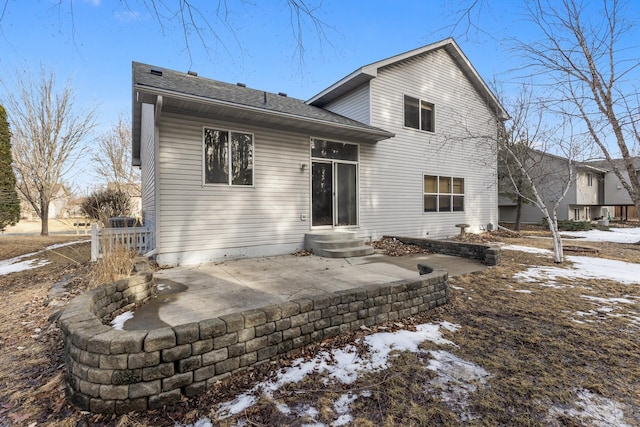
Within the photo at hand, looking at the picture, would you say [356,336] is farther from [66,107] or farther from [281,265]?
[66,107]

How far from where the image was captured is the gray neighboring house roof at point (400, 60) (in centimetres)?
884

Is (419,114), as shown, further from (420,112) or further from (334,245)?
(334,245)

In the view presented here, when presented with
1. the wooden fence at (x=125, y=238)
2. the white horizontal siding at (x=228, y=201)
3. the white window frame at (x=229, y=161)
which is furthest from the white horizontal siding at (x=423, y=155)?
the wooden fence at (x=125, y=238)

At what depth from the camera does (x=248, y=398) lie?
2.20 meters

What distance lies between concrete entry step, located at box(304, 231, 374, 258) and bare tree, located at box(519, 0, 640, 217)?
4.89m

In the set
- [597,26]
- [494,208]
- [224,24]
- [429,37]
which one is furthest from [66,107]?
[494,208]

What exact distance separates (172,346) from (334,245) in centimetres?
512

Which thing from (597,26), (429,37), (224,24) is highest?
(597,26)

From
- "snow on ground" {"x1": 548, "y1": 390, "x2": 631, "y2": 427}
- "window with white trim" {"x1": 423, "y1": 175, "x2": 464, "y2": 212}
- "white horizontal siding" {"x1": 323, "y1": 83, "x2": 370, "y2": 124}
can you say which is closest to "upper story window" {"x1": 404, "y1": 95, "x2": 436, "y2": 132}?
"white horizontal siding" {"x1": 323, "y1": 83, "x2": 370, "y2": 124}

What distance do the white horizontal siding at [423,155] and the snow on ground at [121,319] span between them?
639 centimetres

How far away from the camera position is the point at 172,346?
2217 millimetres

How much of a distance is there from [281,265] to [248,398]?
3.79 metres

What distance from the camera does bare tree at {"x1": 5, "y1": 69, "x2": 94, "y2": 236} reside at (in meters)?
12.8

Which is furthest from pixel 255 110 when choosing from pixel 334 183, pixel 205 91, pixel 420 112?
pixel 420 112
